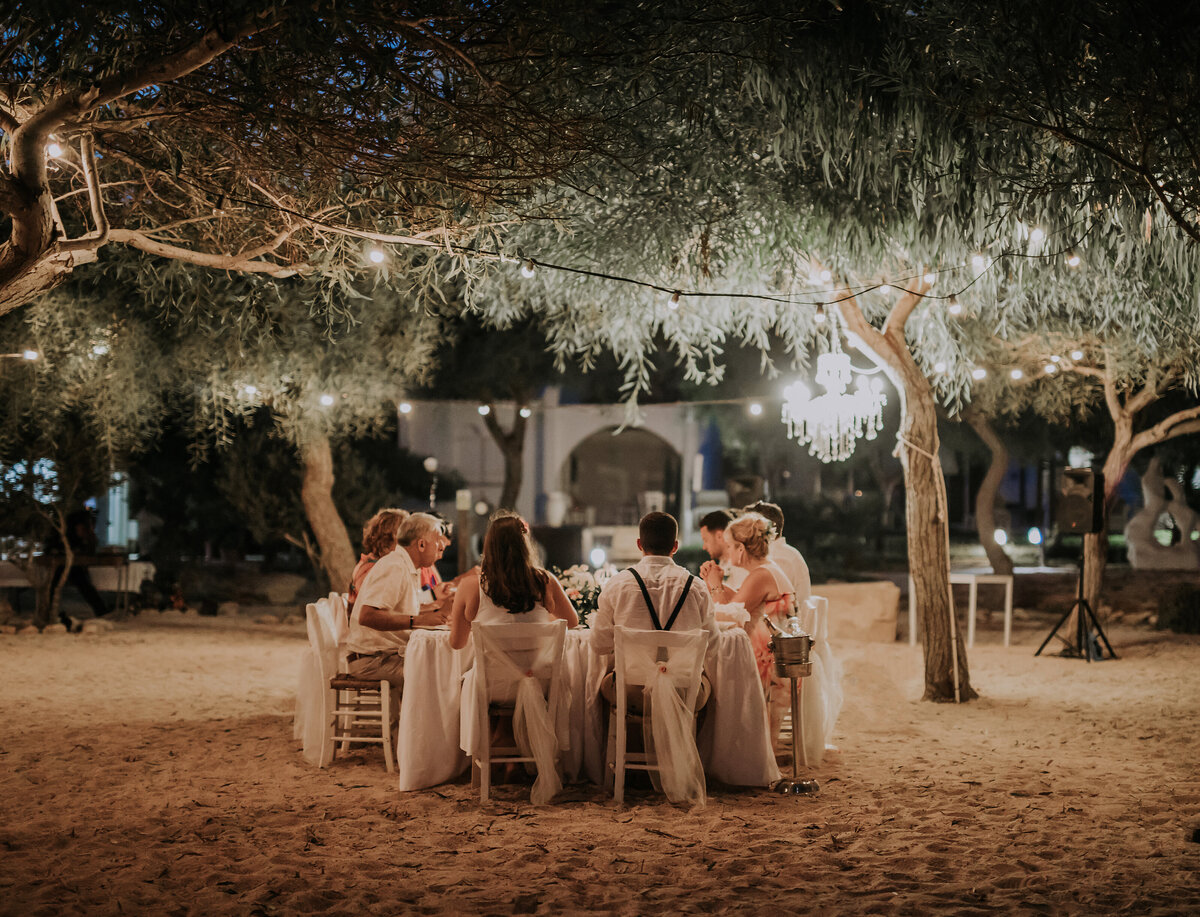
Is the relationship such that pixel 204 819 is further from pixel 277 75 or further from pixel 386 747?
pixel 277 75

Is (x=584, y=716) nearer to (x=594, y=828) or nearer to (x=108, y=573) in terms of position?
(x=594, y=828)

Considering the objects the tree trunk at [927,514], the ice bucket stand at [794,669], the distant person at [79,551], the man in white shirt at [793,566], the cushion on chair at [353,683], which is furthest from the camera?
the distant person at [79,551]

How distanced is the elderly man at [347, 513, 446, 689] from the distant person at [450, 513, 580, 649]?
64 centimetres

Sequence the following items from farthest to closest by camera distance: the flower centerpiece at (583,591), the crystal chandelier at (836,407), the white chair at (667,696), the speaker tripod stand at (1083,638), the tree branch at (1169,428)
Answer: the tree branch at (1169,428) < the speaker tripod stand at (1083,638) < the crystal chandelier at (836,407) < the flower centerpiece at (583,591) < the white chair at (667,696)

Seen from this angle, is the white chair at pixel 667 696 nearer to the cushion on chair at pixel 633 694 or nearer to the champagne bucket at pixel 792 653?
the cushion on chair at pixel 633 694

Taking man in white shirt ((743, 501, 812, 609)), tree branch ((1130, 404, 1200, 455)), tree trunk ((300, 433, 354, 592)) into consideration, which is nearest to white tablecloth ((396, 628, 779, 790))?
man in white shirt ((743, 501, 812, 609))

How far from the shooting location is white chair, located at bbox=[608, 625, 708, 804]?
489 centimetres

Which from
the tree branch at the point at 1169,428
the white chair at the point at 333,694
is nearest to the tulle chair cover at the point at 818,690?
the white chair at the point at 333,694

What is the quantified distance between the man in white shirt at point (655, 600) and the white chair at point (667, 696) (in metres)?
0.12

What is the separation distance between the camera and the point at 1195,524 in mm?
22391

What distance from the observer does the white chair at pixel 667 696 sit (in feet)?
16.0

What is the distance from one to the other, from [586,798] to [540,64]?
3.55 metres

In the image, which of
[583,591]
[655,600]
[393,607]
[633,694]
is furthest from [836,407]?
[393,607]

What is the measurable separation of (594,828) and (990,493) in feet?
48.1
